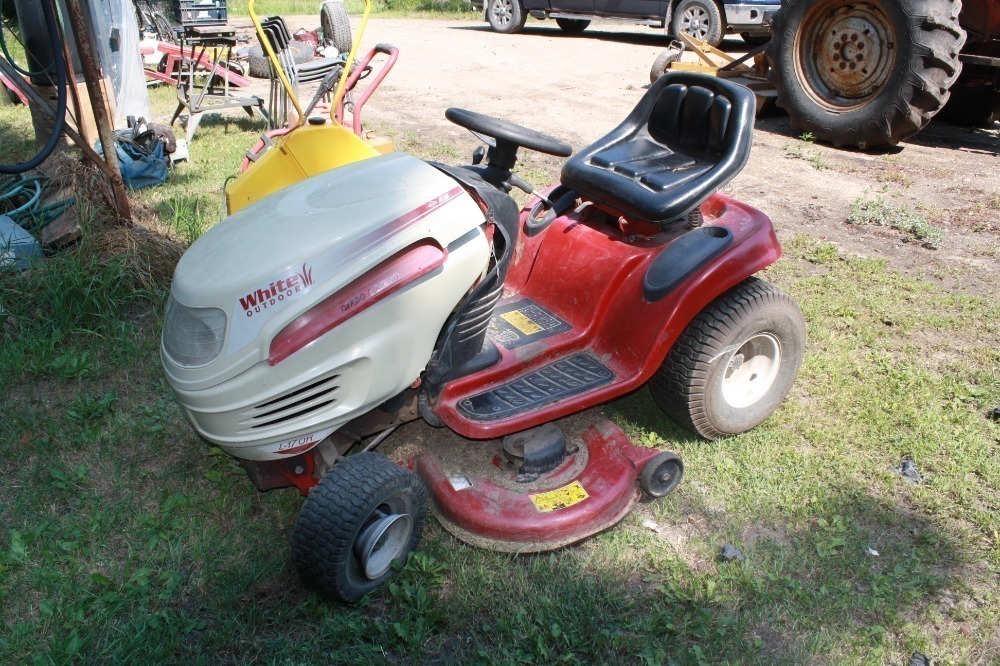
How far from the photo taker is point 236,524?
2.50 metres

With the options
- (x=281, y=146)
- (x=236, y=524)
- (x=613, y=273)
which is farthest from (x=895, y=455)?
(x=281, y=146)

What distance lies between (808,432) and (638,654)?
126cm

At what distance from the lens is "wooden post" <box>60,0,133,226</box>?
336 centimetres

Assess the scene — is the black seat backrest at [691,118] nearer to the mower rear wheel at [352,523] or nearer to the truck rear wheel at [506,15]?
the mower rear wheel at [352,523]

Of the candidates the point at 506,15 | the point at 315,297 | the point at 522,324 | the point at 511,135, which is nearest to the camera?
the point at 315,297

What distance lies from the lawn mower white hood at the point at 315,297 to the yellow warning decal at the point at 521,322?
0.57 metres

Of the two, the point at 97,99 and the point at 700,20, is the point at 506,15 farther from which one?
the point at 97,99

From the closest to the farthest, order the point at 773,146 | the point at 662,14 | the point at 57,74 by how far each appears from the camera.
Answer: the point at 57,74 < the point at 773,146 < the point at 662,14

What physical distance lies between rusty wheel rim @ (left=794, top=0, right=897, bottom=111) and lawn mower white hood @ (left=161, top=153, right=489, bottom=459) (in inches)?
179

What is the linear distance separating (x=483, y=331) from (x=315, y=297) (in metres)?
0.67

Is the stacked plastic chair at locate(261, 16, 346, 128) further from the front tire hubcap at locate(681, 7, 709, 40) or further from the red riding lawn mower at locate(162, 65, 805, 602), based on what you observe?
the front tire hubcap at locate(681, 7, 709, 40)

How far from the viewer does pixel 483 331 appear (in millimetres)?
2469

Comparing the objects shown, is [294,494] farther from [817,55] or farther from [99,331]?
[817,55]

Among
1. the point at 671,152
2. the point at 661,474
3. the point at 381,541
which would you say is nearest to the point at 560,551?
the point at 661,474
